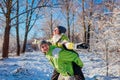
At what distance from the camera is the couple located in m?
5.62

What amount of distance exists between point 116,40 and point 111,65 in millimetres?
1257

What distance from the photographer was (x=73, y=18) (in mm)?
40438

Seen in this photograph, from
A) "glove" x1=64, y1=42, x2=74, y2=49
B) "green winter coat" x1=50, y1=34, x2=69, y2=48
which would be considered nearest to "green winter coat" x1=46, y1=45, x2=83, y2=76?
"glove" x1=64, y1=42, x2=74, y2=49

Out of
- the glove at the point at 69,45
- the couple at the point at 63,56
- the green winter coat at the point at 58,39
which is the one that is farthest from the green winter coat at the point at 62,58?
the green winter coat at the point at 58,39

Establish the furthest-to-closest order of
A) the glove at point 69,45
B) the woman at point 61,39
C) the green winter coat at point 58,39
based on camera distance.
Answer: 1. the green winter coat at point 58,39
2. the woman at point 61,39
3. the glove at point 69,45

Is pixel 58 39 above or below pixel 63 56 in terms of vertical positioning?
above

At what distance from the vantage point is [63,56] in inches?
222

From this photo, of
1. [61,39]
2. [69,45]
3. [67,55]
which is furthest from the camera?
[61,39]

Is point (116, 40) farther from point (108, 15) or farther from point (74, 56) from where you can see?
point (74, 56)

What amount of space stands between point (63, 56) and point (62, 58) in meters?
0.04

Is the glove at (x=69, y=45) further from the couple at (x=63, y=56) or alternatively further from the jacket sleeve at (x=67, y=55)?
the jacket sleeve at (x=67, y=55)

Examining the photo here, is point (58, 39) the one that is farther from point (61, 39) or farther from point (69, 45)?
point (69, 45)

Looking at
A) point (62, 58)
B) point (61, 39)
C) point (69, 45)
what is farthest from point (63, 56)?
point (61, 39)

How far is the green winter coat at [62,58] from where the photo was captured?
18.4 ft
